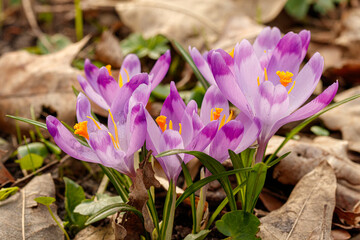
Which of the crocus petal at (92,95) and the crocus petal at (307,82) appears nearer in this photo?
the crocus petal at (307,82)

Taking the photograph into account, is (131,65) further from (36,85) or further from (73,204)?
A: (36,85)

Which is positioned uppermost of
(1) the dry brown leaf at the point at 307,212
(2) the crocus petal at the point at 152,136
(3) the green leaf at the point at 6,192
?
(2) the crocus petal at the point at 152,136

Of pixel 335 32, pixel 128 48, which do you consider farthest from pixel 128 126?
pixel 335 32

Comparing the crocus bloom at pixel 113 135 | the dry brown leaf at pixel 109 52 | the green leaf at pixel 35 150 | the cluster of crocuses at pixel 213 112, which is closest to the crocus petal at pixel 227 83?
the cluster of crocuses at pixel 213 112

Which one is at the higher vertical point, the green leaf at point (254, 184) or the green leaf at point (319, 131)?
the green leaf at point (254, 184)

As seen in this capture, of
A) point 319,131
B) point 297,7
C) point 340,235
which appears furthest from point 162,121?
point 297,7

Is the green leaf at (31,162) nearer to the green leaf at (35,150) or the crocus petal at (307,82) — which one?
the green leaf at (35,150)

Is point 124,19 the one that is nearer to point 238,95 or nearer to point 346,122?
point 346,122
